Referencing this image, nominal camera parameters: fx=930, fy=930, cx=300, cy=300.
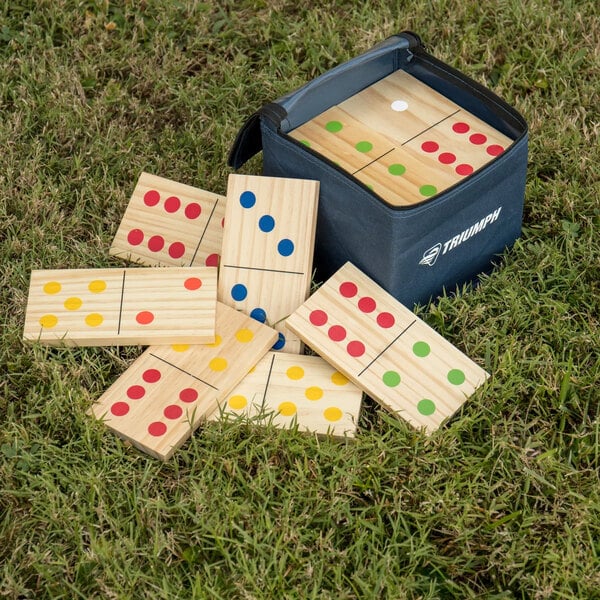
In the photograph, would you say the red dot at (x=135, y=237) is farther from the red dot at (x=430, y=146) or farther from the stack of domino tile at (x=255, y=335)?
the red dot at (x=430, y=146)

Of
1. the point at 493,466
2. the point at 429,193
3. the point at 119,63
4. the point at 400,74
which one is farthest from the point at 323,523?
the point at 119,63

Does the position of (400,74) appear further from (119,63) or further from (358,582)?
(358,582)

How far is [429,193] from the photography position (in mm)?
2637

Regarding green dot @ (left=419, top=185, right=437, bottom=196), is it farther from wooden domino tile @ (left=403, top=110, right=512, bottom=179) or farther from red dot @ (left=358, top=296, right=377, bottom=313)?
red dot @ (left=358, top=296, right=377, bottom=313)

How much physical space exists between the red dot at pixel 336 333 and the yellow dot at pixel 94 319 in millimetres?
670

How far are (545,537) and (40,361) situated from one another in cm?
144

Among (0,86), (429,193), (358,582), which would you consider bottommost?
(358,582)

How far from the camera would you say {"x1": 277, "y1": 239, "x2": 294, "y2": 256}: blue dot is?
107 inches

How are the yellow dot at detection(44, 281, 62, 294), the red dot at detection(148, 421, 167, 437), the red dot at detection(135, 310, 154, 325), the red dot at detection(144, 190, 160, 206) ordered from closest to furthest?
the red dot at detection(148, 421, 167, 437), the red dot at detection(135, 310, 154, 325), the yellow dot at detection(44, 281, 62, 294), the red dot at detection(144, 190, 160, 206)

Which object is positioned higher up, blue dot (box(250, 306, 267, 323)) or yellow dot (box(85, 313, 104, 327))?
blue dot (box(250, 306, 267, 323))

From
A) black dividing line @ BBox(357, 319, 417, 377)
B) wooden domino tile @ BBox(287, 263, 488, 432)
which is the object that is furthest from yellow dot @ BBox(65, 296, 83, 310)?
black dividing line @ BBox(357, 319, 417, 377)

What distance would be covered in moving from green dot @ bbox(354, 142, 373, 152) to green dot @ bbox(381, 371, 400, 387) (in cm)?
68

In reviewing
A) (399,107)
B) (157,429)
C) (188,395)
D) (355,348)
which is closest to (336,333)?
(355,348)

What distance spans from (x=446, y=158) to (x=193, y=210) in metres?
0.81
